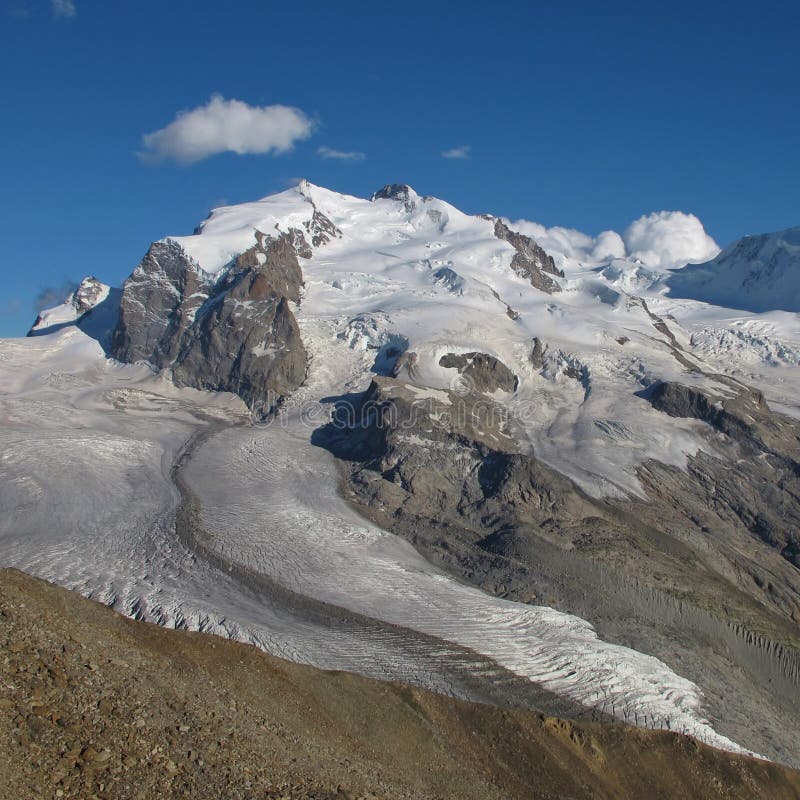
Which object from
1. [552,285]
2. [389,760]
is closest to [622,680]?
[389,760]

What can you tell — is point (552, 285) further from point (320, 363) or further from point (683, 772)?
point (683, 772)

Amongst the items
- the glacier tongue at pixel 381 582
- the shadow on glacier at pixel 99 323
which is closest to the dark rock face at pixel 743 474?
the glacier tongue at pixel 381 582

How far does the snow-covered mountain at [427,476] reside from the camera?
52688mm

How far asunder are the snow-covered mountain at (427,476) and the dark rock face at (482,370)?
37cm

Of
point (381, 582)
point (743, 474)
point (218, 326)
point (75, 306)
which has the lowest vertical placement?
point (381, 582)

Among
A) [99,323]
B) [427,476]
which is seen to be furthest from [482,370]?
[99,323]

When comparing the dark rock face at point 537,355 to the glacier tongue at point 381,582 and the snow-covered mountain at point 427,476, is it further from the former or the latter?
the glacier tongue at point 381,582

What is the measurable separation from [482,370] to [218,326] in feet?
125

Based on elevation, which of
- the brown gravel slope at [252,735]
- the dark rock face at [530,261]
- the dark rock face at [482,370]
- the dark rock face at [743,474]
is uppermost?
the dark rock face at [530,261]

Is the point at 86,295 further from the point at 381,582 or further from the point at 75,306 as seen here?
the point at 381,582

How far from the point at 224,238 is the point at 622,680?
105858mm

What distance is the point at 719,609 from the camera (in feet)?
210

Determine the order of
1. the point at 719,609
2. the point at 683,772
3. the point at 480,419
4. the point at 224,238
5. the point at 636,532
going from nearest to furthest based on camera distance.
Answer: the point at 683,772
the point at 719,609
the point at 636,532
the point at 480,419
the point at 224,238

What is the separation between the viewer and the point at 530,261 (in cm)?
16762
